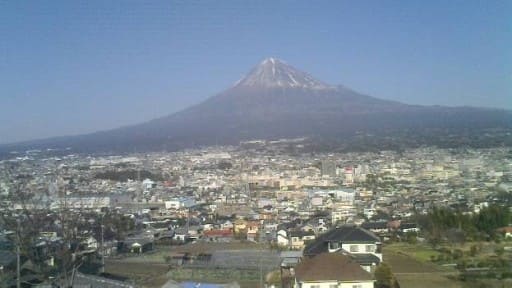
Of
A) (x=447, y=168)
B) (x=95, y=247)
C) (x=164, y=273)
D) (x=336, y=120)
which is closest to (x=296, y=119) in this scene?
(x=336, y=120)

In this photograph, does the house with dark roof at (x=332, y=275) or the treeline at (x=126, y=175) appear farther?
the treeline at (x=126, y=175)

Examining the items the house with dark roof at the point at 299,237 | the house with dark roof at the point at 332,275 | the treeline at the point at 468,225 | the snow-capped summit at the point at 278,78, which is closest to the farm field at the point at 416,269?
the treeline at the point at 468,225

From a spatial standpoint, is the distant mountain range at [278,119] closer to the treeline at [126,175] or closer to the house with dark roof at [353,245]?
the treeline at [126,175]

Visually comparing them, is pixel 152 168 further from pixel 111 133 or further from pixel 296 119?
pixel 111 133

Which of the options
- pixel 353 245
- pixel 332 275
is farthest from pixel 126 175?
pixel 332 275

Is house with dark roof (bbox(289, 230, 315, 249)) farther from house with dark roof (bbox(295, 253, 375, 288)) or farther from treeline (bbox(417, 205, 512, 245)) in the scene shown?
house with dark roof (bbox(295, 253, 375, 288))

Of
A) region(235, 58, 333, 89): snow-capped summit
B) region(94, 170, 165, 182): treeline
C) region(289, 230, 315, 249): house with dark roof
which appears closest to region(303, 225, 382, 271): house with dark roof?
region(289, 230, 315, 249): house with dark roof

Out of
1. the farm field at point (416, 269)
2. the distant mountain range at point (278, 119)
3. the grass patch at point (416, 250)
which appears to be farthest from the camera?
the distant mountain range at point (278, 119)
